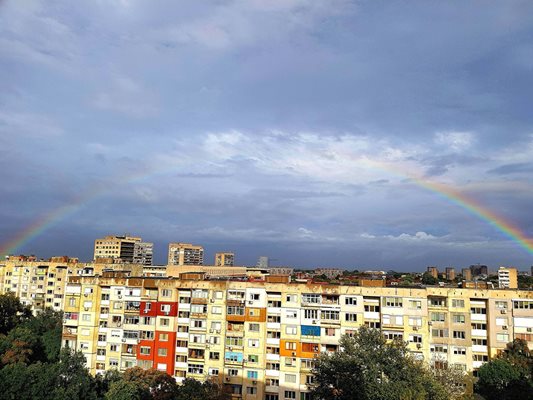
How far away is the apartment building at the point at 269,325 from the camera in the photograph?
2106 inches

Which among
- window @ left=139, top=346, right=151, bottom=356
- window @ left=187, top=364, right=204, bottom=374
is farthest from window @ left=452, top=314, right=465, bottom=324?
window @ left=139, top=346, right=151, bottom=356

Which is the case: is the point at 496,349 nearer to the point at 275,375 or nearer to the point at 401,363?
the point at 401,363

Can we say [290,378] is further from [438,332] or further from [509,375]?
[509,375]

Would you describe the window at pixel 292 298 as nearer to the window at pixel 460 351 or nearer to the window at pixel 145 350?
the window at pixel 145 350

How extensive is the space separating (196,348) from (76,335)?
16575 mm

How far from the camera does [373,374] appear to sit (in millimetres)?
38656

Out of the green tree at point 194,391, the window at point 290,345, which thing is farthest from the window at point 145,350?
the window at point 290,345

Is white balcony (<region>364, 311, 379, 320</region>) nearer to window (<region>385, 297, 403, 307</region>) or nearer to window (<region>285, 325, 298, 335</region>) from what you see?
window (<region>385, 297, 403, 307</region>)

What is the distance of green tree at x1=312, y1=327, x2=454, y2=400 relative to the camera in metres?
36.2

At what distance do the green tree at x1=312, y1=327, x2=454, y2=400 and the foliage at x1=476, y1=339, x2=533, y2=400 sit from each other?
10.1m

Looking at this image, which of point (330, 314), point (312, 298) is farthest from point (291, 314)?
point (330, 314)

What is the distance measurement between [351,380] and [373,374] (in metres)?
2.42

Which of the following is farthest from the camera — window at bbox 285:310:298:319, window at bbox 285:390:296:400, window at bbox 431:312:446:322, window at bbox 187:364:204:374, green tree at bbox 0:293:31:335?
green tree at bbox 0:293:31:335

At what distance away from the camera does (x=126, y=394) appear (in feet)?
143
